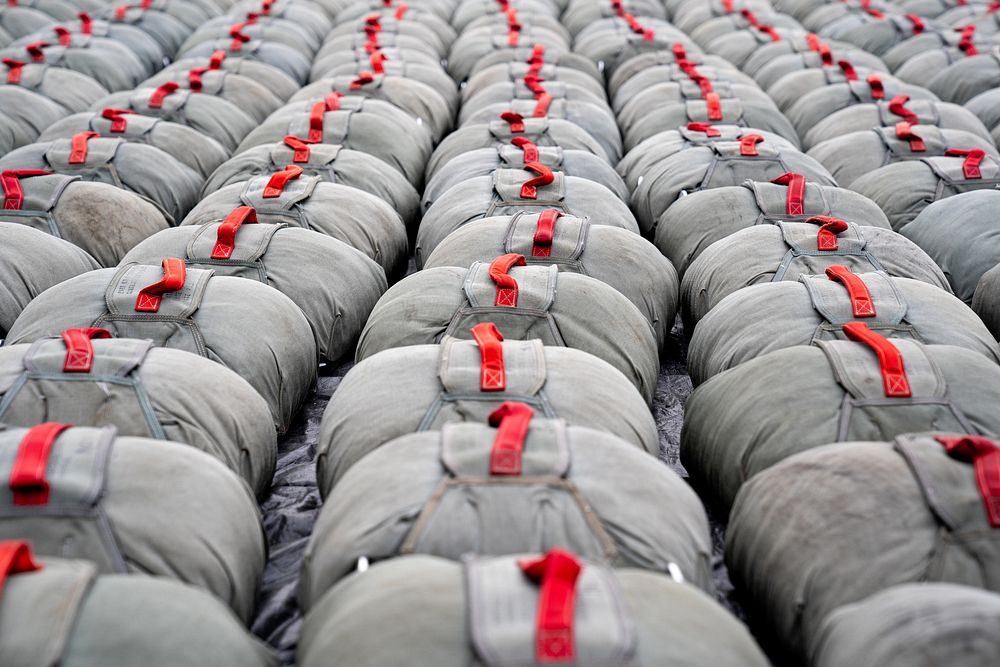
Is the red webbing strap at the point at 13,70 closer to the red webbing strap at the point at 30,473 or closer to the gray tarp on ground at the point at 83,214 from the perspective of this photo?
the gray tarp on ground at the point at 83,214

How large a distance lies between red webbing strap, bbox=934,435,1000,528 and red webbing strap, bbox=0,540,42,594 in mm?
1241

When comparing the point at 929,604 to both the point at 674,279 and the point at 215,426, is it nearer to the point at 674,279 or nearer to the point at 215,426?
the point at 215,426

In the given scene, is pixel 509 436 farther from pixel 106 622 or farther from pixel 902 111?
pixel 902 111

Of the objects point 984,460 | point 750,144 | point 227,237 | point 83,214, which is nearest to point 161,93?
point 83,214

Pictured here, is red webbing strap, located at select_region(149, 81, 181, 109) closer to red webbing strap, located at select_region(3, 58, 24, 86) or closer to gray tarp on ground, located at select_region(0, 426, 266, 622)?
red webbing strap, located at select_region(3, 58, 24, 86)

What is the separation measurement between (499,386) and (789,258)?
3.12 feet

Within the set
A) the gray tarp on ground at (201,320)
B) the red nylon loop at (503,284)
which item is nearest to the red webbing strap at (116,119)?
the gray tarp on ground at (201,320)

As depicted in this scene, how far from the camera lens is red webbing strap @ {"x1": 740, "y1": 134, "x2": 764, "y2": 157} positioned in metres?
2.82

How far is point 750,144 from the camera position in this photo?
2857mm

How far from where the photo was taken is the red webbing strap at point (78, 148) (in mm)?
2822

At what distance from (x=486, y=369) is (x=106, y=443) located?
61 cm

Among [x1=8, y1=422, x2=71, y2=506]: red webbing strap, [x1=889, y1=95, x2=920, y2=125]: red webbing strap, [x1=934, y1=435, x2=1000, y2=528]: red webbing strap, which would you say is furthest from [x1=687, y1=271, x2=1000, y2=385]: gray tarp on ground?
[x1=889, y1=95, x2=920, y2=125]: red webbing strap

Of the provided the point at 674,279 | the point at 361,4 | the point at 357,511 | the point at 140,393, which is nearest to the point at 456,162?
the point at 674,279

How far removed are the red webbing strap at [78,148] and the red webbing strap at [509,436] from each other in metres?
2.01
